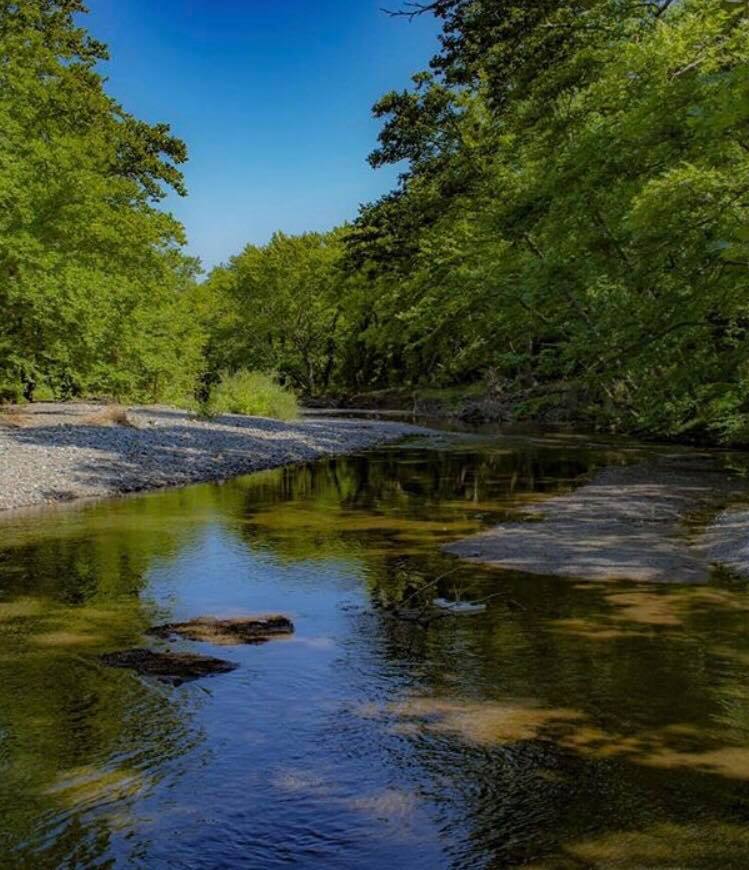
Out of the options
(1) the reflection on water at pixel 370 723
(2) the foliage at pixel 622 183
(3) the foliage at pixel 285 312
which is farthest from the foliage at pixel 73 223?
(3) the foliage at pixel 285 312

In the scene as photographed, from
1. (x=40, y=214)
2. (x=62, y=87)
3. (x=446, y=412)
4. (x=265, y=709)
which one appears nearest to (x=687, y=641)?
(x=265, y=709)

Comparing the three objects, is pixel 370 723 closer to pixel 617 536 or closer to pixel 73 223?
pixel 617 536

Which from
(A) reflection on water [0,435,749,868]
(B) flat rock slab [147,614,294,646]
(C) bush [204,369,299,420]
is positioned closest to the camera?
(A) reflection on water [0,435,749,868]

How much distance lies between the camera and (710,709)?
6.45 metres

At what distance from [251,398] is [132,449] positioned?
51.8 ft

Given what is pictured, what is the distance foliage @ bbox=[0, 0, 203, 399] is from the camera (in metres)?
25.1

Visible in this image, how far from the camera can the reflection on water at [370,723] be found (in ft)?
15.5

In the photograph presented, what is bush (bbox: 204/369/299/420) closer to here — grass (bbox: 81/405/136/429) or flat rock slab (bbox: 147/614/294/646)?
grass (bbox: 81/405/136/429)

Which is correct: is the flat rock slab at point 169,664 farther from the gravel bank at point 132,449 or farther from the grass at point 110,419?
the grass at point 110,419

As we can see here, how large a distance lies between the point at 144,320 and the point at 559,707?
27.1 metres

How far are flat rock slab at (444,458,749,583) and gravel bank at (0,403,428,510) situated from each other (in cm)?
884

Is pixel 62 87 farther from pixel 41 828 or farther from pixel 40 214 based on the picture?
pixel 41 828

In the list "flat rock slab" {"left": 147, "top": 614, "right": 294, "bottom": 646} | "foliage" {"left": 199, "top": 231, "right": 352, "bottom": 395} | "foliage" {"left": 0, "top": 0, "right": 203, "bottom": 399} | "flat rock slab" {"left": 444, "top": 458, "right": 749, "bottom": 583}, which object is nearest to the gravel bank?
"foliage" {"left": 0, "top": 0, "right": 203, "bottom": 399}

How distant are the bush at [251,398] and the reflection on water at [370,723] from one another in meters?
25.4
